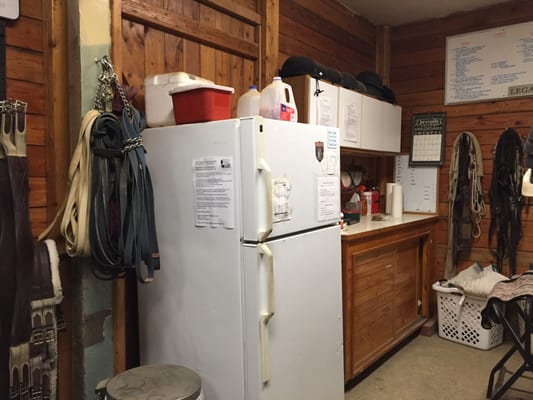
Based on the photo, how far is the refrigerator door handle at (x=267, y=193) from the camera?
63.9 inches

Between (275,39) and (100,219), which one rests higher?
(275,39)

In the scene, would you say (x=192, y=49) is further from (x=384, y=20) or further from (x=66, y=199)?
(x=384, y=20)

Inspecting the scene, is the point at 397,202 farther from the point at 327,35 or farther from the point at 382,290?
the point at 327,35

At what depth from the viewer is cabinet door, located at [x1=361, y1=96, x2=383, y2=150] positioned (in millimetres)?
3238

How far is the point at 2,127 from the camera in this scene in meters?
1.48

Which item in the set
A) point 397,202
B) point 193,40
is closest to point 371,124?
point 397,202

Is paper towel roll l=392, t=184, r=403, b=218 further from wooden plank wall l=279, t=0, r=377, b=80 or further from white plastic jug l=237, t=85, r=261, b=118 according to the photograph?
white plastic jug l=237, t=85, r=261, b=118

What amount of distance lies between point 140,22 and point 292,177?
104cm

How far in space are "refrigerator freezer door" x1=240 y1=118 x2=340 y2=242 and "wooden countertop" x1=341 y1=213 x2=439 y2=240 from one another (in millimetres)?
486

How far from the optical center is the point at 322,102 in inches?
108

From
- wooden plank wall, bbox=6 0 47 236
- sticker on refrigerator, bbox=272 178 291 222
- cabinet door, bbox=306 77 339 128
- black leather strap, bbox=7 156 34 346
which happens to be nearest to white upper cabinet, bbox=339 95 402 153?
cabinet door, bbox=306 77 339 128

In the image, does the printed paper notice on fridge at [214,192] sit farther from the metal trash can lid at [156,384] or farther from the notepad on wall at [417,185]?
the notepad on wall at [417,185]

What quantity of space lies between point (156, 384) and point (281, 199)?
84cm

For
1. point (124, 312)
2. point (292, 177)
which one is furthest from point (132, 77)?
point (124, 312)
